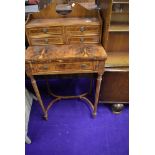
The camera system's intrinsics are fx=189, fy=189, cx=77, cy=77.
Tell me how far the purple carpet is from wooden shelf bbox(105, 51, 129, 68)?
1.71 ft

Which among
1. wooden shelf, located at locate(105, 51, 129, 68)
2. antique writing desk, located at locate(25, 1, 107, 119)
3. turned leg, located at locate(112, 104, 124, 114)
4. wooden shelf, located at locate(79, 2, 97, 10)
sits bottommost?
turned leg, located at locate(112, 104, 124, 114)

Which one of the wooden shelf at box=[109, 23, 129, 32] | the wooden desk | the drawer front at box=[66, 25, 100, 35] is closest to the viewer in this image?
the wooden desk

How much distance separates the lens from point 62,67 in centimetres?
143

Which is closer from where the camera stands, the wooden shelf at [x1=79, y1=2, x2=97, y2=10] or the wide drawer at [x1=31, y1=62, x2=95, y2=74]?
the wide drawer at [x1=31, y1=62, x2=95, y2=74]

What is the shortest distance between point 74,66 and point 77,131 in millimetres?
642

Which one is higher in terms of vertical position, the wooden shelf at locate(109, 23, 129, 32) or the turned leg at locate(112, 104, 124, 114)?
the wooden shelf at locate(109, 23, 129, 32)

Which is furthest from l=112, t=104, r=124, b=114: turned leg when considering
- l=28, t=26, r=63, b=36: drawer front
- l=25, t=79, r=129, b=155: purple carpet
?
l=28, t=26, r=63, b=36: drawer front

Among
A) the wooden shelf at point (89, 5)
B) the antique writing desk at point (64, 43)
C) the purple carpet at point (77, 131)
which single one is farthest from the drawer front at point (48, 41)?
the purple carpet at point (77, 131)

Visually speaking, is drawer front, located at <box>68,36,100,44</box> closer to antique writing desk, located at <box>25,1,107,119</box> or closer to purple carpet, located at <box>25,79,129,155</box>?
antique writing desk, located at <box>25,1,107,119</box>

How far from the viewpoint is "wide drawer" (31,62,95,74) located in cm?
142

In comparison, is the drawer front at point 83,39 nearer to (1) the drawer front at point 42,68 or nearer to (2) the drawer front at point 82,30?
(2) the drawer front at point 82,30

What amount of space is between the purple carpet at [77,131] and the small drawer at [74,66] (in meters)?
0.61
